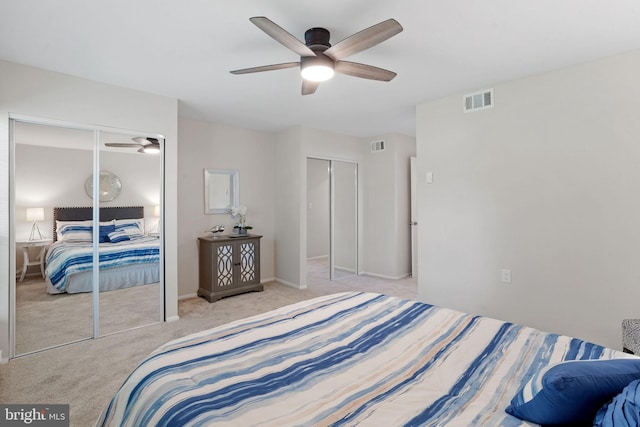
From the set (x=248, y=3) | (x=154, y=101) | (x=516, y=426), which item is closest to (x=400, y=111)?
(x=248, y=3)

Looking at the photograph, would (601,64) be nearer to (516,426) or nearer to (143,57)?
(516,426)

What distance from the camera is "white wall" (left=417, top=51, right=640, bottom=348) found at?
2.55 m

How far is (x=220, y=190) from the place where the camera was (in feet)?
15.4

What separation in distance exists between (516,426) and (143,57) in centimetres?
318

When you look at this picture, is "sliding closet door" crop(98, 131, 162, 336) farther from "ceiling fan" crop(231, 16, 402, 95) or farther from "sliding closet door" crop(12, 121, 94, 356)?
"ceiling fan" crop(231, 16, 402, 95)

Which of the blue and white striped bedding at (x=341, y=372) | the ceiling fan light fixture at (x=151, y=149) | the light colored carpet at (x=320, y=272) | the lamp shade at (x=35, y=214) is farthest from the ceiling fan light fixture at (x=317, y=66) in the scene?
the light colored carpet at (x=320, y=272)

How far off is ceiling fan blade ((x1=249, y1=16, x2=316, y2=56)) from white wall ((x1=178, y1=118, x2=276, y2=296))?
287 centimetres

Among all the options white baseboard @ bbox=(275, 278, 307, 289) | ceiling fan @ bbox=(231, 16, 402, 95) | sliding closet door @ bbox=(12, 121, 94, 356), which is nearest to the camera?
ceiling fan @ bbox=(231, 16, 402, 95)

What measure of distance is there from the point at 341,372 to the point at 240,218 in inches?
148

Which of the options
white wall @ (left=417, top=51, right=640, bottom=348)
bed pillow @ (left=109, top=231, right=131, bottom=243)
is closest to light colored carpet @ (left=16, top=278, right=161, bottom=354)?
bed pillow @ (left=109, top=231, right=131, bottom=243)

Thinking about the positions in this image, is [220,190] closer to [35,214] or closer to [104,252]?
[104,252]

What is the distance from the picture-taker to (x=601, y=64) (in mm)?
2619

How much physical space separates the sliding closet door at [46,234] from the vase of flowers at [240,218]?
1.93 metres

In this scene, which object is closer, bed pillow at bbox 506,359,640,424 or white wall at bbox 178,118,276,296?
bed pillow at bbox 506,359,640,424
